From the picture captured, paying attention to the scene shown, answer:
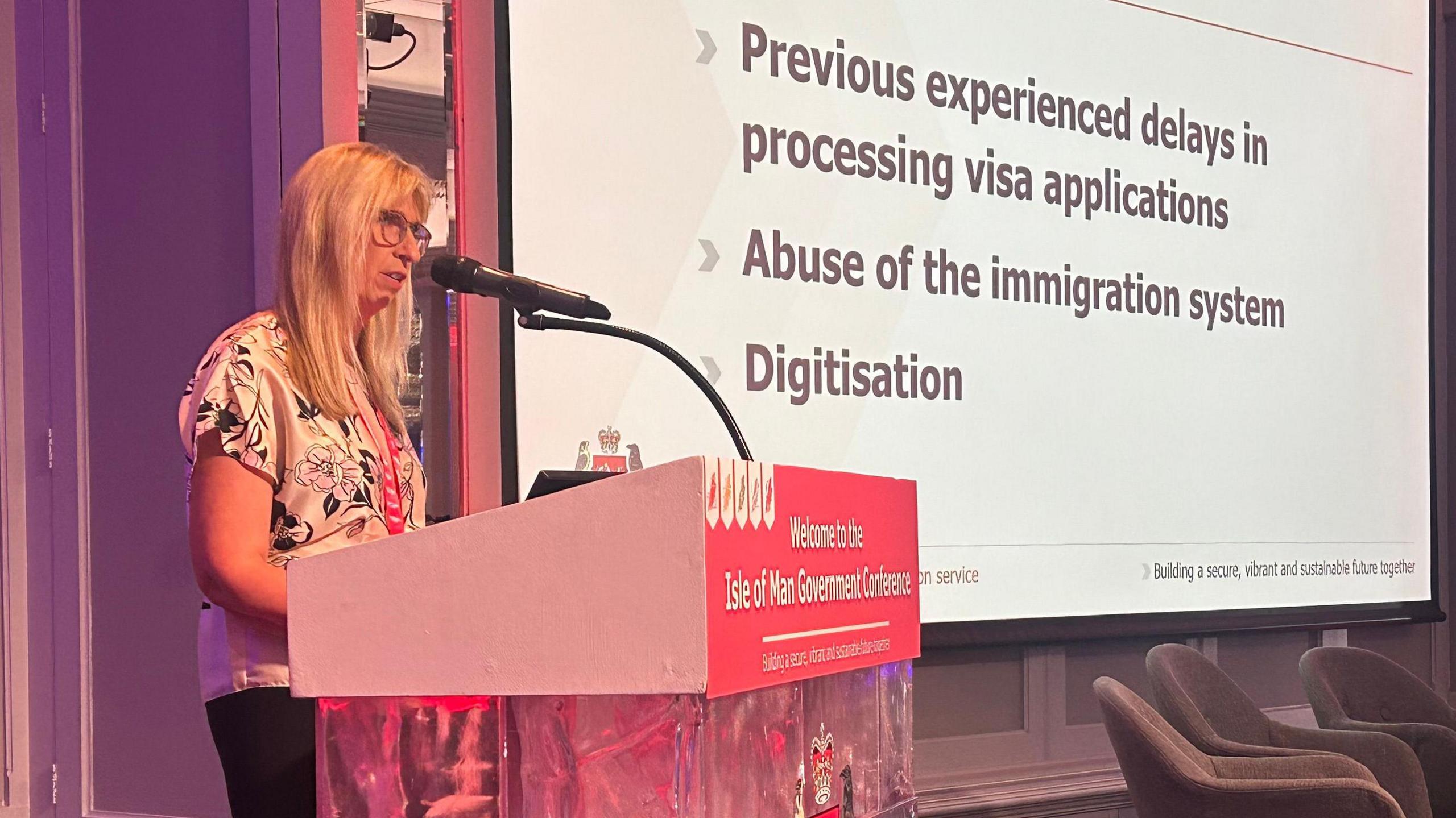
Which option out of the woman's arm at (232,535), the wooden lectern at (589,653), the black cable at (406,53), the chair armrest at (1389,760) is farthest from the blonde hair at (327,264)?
the chair armrest at (1389,760)

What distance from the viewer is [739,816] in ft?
3.01

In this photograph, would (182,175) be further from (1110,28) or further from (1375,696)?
(1375,696)

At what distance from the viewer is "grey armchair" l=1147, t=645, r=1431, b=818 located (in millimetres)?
3391

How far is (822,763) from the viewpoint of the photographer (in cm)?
107

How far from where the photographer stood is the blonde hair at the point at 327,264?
1.57m

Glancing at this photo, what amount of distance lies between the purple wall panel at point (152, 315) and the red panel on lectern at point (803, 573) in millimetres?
2310

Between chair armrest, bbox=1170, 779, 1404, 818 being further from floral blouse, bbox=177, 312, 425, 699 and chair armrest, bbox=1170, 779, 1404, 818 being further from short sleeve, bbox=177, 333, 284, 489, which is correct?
short sleeve, bbox=177, 333, 284, 489

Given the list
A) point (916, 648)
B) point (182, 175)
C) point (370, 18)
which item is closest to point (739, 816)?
point (916, 648)

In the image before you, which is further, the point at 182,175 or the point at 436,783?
the point at 182,175

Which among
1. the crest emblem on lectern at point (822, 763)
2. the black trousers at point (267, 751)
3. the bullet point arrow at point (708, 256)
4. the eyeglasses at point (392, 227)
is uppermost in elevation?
the bullet point arrow at point (708, 256)

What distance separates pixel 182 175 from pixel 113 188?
0.27m

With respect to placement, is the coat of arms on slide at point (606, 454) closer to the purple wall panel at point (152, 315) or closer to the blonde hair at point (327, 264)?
the purple wall panel at point (152, 315)

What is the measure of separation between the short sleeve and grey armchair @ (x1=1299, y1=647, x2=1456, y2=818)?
131 inches

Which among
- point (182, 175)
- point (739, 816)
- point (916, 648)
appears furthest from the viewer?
point (182, 175)
